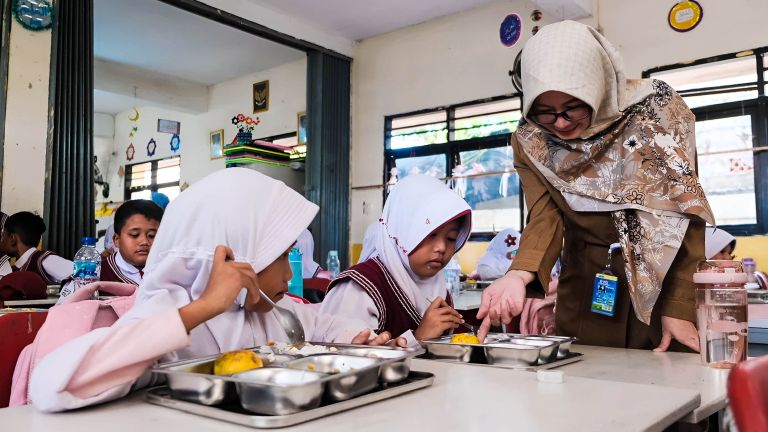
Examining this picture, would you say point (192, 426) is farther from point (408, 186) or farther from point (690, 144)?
point (408, 186)

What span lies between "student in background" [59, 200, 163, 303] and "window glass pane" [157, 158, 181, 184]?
5840 millimetres

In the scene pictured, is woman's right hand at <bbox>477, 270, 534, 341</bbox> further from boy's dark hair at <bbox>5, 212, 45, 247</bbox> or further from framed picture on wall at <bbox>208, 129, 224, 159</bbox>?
framed picture on wall at <bbox>208, 129, 224, 159</bbox>

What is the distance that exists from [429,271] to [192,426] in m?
1.26

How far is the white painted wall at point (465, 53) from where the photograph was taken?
14.4 feet

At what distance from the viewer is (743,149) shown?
4160mm

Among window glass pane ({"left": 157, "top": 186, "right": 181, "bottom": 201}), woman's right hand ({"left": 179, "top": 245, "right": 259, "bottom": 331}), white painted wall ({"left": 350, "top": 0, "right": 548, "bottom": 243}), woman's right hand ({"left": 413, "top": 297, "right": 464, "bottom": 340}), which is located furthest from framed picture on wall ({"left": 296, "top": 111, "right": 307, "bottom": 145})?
woman's right hand ({"left": 179, "top": 245, "right": 259, "bottom": 331})

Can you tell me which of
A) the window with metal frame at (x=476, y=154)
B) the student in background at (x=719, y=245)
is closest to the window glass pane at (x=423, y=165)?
the window with metal frame at (x=476, y=154)

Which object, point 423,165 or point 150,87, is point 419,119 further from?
point 150,87

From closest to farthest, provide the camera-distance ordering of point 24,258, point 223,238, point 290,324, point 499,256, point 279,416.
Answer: point 279,416, point 223,238, point 290,324, point 24,258, point 499,256

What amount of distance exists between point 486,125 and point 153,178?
563 cm

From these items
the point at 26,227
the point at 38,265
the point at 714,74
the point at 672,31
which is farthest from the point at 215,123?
the point at 714,74

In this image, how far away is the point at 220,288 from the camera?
0.95m

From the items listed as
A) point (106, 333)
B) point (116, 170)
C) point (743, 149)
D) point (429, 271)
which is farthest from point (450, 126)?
point (116, 170)

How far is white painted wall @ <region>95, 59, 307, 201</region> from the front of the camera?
7.07 metres
